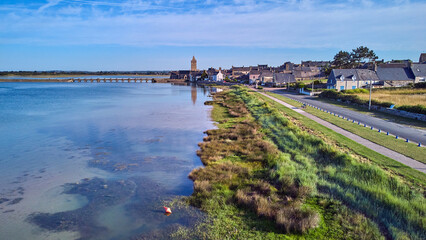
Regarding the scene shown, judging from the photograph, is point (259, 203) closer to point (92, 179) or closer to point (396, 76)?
point (92, 179)

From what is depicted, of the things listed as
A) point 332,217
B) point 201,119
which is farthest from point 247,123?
point 332,217

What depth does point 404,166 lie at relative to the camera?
1355cm

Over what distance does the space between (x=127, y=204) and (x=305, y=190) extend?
7.64 meters

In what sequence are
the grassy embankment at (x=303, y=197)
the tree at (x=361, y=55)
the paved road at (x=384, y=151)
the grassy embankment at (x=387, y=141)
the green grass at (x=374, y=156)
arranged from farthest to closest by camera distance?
1. the tree at (x=361, y=55)
2. the grassy embankment at (x=387, y=141)
3. the paved road at (x=384, y=151)
4. the green grass at (x=374, y=156)
5. the grassy embankment at (x=303, y=197)

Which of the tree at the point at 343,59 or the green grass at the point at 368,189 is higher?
the tree at the point at 343,59

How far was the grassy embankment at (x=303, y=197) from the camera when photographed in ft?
30.9

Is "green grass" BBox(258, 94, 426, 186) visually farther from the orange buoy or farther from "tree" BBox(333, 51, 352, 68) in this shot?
"tree" BBox(333, 51, 352, 68)

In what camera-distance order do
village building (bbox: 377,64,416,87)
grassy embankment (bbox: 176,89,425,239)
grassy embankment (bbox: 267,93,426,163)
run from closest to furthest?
grassy embankment (bbox: 176,89,425,239) → grassy embankment (bbox: 267,93,426,163) → village building (bbox: 377,64,416,87)

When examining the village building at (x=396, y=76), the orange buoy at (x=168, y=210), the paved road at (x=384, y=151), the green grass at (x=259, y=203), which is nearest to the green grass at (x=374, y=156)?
the paved road at (x=384, y=151)

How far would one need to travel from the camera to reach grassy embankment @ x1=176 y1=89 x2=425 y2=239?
941 cm

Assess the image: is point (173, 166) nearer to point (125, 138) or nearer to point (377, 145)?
point (125, 138)

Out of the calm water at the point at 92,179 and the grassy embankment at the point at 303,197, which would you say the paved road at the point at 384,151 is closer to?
the grassy embankment at the point at 303,197

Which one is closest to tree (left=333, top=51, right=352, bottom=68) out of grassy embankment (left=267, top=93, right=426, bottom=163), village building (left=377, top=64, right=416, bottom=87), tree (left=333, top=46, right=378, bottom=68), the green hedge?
tree (left=333, top=46, right=378, bottom=68)

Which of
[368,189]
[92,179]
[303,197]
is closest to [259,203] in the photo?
[303,197]
